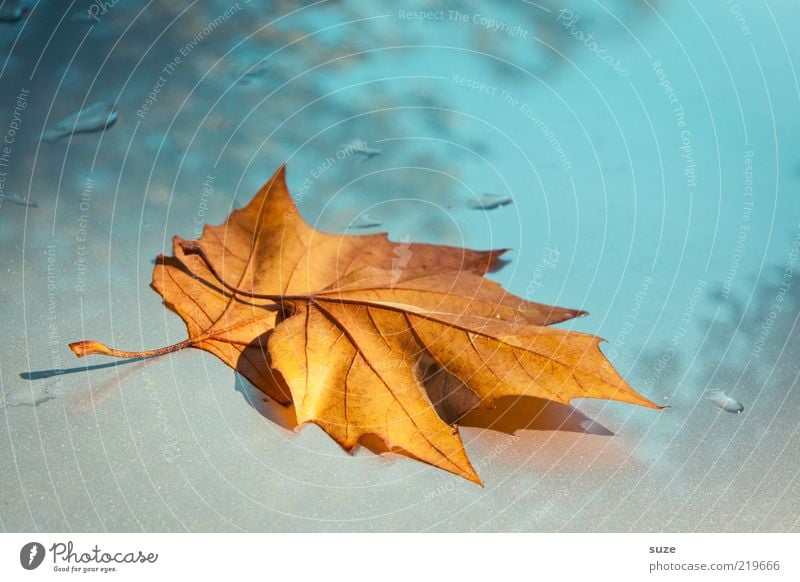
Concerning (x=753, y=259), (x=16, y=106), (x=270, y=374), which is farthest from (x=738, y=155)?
(x=16, y=106)

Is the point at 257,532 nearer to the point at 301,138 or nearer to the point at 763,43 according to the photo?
the point at 301,138
